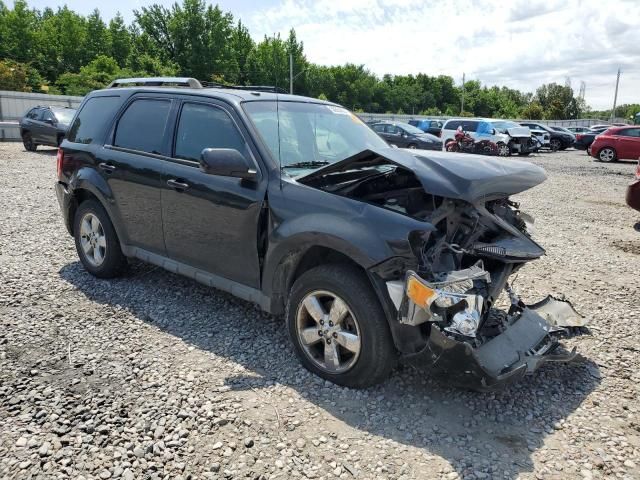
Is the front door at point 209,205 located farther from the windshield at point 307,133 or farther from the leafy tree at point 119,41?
the leafy tree at point 119,41

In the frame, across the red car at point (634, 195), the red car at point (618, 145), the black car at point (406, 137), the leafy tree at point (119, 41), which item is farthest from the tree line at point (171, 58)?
the red car at point (634, 195)

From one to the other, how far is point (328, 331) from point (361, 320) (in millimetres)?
308

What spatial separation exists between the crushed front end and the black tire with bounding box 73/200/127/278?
3224 mm

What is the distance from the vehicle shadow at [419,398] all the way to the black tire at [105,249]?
0.78 metres

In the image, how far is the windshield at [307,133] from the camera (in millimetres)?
3863

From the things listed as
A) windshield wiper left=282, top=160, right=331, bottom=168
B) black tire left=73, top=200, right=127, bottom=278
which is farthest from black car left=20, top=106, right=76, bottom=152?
windshield wiper left=282, top=160, right=331, bottom=168

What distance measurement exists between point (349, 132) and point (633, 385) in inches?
115

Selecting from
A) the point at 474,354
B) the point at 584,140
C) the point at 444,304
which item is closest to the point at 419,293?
the point at 444,304

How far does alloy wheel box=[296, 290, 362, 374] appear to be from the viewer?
3238 mm

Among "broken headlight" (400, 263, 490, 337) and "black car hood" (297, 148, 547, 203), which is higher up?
"black car hood" (297, 148, 547, 203)

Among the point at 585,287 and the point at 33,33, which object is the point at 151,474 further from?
the point at 33,33

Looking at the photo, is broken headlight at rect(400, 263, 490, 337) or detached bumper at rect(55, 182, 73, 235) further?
detached bumper at rect(55, 182, 73, 235)

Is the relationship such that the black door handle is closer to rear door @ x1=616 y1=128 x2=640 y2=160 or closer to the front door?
the front door

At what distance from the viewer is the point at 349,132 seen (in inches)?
178
